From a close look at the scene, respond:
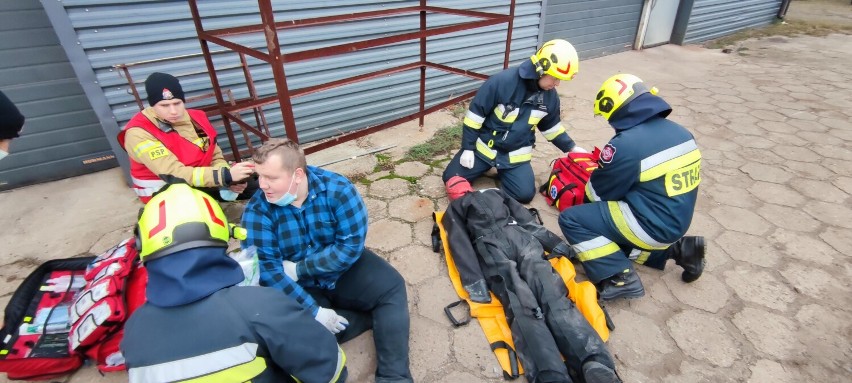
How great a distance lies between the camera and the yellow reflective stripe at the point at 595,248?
2.65 meters

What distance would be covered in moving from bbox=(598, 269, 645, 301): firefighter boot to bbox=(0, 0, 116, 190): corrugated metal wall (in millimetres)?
4544

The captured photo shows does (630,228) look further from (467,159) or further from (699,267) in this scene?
(467,159)

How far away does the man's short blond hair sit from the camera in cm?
192

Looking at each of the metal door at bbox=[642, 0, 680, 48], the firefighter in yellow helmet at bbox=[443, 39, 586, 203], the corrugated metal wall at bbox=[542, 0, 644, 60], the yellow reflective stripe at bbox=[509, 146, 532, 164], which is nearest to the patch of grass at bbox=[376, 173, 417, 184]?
the firefighter in yellow helmet at bbox=[443, 39, 586, 203]

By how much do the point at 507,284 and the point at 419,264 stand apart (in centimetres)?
68

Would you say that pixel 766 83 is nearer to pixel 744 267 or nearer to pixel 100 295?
pixel 744 267

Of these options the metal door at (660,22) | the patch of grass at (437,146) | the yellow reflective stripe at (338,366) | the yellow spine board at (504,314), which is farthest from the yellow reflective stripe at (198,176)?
the metal door at (660,22)

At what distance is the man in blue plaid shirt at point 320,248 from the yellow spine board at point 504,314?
1.61 feet

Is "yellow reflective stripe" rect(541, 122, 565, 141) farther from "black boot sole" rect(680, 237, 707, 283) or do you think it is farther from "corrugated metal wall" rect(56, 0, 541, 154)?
"corrugated metal wall" rect(56, 0, 541, 154)

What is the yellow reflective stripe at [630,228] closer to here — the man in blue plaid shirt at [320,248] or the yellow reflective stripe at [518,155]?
the yellow reflective stripe at [518,155]

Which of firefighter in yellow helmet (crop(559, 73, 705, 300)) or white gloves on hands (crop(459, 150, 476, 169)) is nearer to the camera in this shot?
firefighter in yellow helmet (crop(559, 73, 705, 300))

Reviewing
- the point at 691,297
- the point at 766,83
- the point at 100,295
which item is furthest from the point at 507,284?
→ the point at 766,83

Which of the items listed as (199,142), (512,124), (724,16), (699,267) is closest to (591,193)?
(699,267)

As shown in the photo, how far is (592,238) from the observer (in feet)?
8.93
